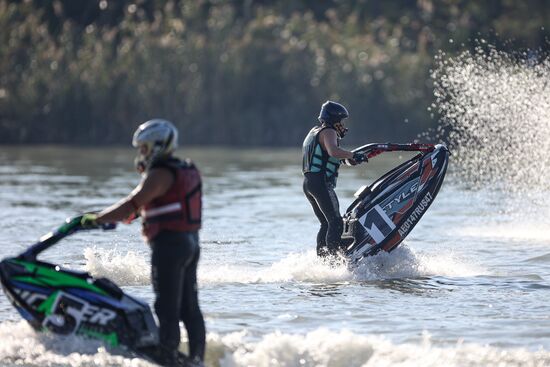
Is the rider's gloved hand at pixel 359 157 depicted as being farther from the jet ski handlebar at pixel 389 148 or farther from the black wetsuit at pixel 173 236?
the black wetsuit at pixel 173 236

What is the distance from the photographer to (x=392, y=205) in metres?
12.5

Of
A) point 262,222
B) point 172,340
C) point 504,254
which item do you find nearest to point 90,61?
point 262,222

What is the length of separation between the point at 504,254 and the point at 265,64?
35743mm

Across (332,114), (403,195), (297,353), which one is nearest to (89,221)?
(297,353)

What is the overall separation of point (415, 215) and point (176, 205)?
5.53 metres

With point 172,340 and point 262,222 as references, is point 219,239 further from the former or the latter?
point 172,340

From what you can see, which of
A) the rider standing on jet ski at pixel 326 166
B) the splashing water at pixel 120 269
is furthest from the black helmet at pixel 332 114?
the splashing water at pixel 120 269

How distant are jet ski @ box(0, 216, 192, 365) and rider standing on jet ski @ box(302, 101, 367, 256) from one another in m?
4.11

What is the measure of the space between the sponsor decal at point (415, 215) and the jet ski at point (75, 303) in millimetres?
4910

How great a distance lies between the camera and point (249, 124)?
47094mm

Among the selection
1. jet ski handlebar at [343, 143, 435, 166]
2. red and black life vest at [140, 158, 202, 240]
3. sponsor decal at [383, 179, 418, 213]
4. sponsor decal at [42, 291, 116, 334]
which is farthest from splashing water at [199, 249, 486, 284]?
red and black life vest at [140, 158, 202, 240]

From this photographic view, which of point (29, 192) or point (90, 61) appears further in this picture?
point (90, 61)

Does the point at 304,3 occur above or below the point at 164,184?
above

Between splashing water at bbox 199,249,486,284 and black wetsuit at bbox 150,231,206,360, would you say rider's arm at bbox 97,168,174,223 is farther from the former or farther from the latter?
splashing water at bbox 199,249,486,284
